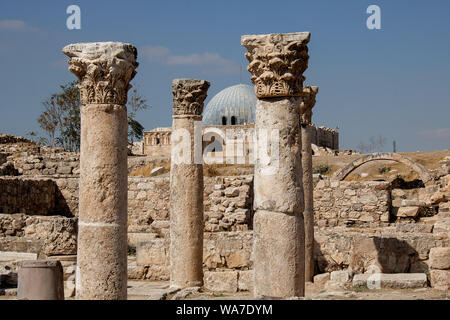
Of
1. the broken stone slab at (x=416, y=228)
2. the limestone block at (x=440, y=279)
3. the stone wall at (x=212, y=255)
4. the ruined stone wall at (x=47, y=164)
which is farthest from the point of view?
the ruined stone wall at (x=47, y=164)

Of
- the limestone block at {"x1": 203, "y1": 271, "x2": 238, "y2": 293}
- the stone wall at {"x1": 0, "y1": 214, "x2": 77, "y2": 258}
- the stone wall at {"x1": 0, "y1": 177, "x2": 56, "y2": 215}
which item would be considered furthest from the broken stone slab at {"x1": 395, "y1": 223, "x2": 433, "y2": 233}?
the stone wall at {"x1": 0, "y1": 177, "x2": 56, "y2": 215}

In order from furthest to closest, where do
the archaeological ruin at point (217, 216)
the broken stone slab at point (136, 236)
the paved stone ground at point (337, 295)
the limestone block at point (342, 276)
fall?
the broken stone slab at point (136, 236), the limestone block at point (342, 276), the paved stone ground at point (337, 295), the archaeological ruin at point (217, 216)

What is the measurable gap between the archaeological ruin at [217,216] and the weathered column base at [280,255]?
1 cm

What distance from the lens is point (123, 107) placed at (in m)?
8.16

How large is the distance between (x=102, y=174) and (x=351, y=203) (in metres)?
12.2

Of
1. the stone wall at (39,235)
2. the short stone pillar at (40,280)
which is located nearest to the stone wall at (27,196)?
the stone wall at (39,235)

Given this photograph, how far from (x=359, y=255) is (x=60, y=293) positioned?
6.30m

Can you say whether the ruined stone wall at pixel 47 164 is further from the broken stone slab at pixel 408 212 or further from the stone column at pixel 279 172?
the stone column at pixel 279 172

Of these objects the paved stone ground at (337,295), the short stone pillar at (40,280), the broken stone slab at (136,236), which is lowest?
the paved stone ground at (337,295)

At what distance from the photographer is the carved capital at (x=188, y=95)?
11711 mm

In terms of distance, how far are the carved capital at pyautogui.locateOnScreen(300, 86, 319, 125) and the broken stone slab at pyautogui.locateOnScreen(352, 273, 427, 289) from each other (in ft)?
11.2

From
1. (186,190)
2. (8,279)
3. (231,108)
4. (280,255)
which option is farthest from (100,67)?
(231,108)
